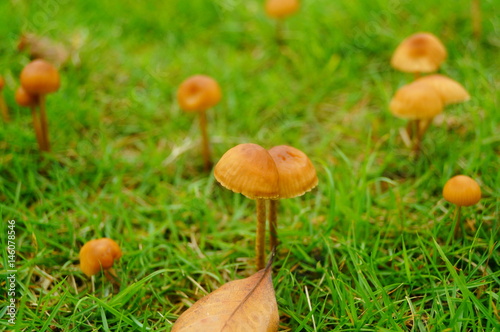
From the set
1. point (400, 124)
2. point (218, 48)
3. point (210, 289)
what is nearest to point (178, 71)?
point (218, 48)

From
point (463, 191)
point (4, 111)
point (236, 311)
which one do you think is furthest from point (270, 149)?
point (4, 111)

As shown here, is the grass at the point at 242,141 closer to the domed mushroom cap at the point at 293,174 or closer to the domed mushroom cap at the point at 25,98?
the domed mushroom cap at the point at 25,98

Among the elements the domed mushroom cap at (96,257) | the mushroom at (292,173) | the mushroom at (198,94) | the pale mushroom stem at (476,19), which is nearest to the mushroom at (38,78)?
the mushroom at (198,94)

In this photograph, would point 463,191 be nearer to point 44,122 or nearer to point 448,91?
point 448,91

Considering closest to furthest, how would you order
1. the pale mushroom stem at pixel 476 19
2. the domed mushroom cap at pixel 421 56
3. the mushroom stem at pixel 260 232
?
the mushroom stem at pixel 260 232
the domed mushroom cap at pixel 421 56
the pale mushroom stem at pixel 476 19

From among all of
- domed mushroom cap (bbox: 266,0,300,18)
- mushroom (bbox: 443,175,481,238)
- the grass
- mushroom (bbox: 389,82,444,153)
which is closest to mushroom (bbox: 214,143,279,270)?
the grass

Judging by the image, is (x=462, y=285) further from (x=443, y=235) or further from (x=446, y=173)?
(x=446, y=173)
